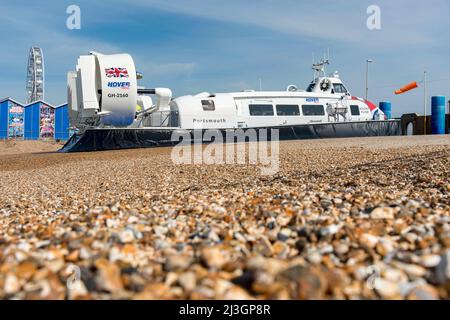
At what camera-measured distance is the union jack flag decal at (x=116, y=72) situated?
15.2m

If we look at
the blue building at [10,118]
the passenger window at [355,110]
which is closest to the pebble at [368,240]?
the passenger window at [355,110]

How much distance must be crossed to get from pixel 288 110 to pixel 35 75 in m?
37.6

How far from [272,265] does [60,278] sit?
0.91 meters

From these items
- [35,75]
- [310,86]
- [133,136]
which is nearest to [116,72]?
[133,136]

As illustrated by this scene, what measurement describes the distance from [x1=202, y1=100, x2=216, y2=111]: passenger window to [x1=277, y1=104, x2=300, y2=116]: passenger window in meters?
3.13

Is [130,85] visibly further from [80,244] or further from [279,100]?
[80,244]

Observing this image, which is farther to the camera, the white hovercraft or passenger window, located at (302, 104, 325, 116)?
passenger window, located at (302, 104, 325, 116)

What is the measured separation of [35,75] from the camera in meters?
46.4

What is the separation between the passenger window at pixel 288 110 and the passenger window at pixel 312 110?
1.29 ft

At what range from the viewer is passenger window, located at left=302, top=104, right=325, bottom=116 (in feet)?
63.2

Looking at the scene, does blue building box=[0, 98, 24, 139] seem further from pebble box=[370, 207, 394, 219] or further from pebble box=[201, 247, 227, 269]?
pebble box=[201, 247, 227, 269]

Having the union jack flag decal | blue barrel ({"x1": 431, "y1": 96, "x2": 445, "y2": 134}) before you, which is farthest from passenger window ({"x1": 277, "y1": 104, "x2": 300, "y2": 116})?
blue barrel ({"x1": 431, "y1": 96, "x2": 445, "y2": 134})

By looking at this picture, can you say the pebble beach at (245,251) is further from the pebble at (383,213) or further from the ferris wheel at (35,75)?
the ferris wheel at (35,75)

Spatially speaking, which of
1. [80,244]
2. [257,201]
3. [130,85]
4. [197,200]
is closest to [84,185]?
[197,200]
